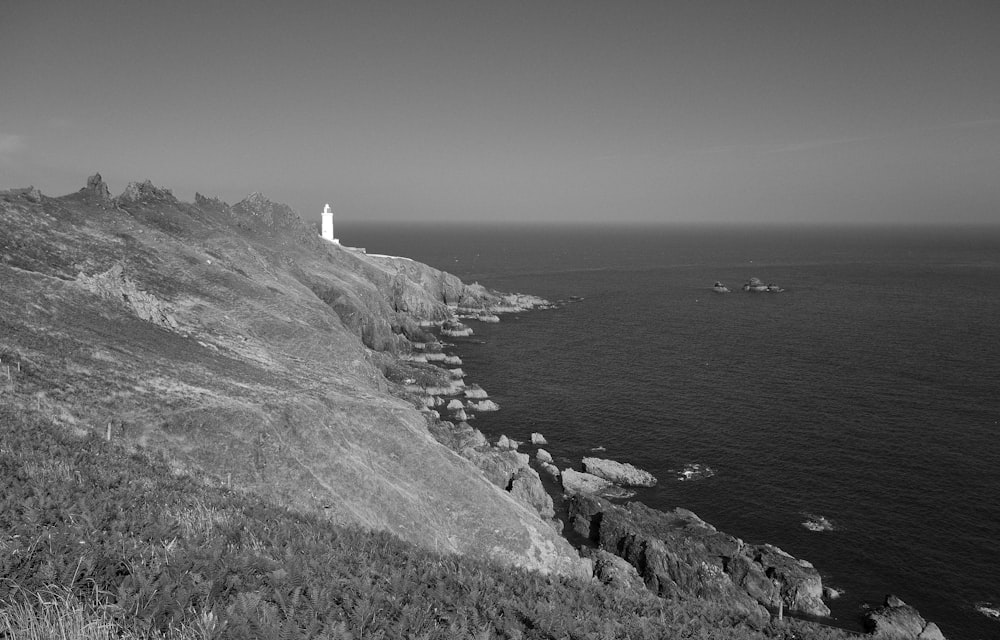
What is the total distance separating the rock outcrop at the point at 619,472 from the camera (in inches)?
2143

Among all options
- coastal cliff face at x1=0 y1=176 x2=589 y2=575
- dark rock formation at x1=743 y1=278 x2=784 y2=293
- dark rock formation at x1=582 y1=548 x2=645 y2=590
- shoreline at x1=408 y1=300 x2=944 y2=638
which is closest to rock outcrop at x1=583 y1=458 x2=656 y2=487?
shoreline at x1=408 y1=300 x2=944 y2=638

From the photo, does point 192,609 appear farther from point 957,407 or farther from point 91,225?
point 957,407

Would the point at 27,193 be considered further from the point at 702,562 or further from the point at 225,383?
the point at 702,562

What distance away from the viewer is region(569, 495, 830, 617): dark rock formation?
39375mm

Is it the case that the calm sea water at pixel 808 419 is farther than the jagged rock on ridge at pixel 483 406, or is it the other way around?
the jagged rock on ridge at pixel 483 406

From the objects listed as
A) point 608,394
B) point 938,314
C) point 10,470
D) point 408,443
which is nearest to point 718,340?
point 608,394

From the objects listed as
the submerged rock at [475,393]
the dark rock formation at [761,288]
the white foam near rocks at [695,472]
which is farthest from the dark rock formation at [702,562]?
the dark rock formation at [761,288]

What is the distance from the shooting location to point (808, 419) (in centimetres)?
6888

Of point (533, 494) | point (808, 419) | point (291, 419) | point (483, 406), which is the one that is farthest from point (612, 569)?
point (808, 419)

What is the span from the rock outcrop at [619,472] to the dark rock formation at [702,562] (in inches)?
259

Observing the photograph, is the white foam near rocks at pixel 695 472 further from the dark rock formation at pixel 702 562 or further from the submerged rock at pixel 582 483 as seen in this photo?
the dark rock formation at pixel 702 562

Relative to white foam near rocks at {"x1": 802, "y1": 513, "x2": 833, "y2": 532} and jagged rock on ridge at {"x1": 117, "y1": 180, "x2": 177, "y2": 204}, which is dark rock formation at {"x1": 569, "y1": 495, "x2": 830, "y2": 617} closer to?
white foam near rocks at {"x1": 802, "y1": 513, "x2": 833, "y2": 532}

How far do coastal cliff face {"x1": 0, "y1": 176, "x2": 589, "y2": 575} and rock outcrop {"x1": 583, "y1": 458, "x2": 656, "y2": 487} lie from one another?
1258 cm

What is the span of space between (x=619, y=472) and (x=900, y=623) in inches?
938
